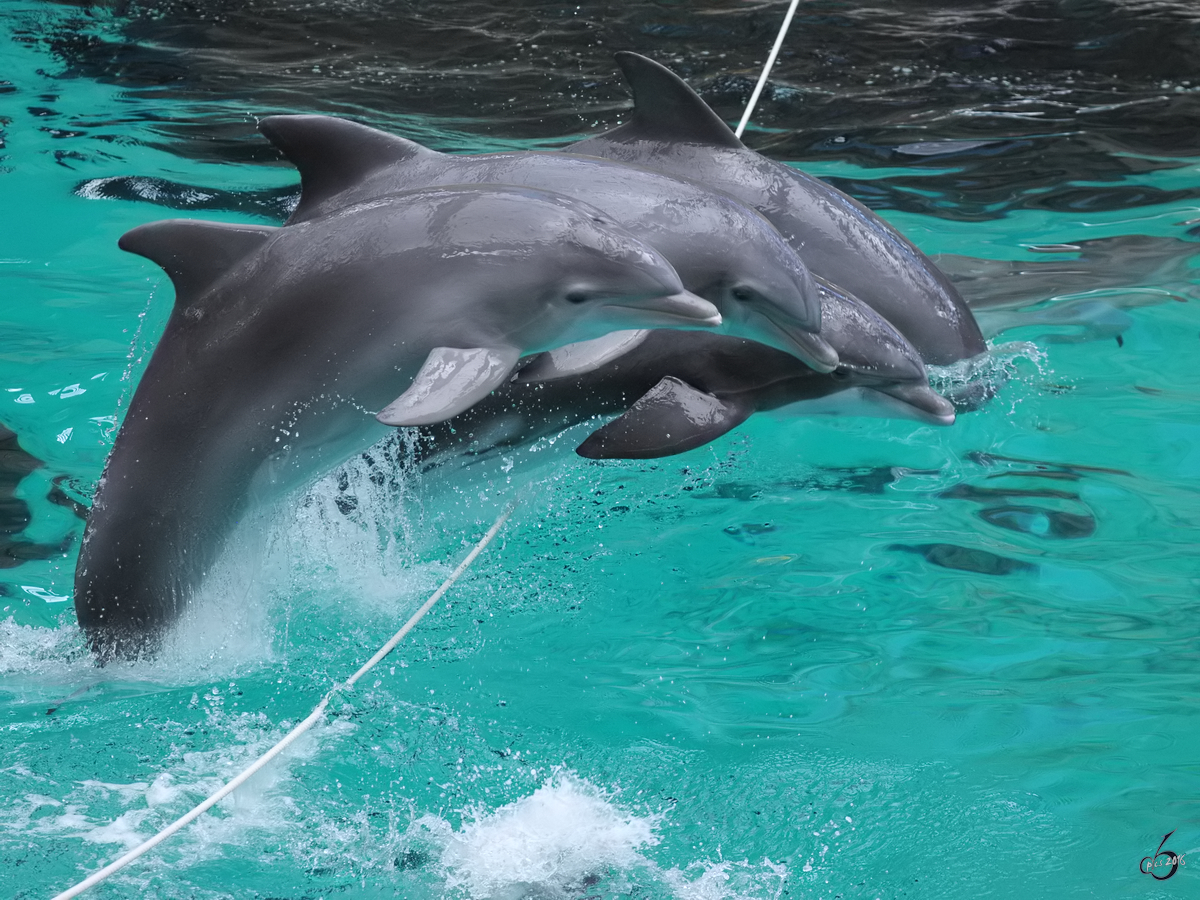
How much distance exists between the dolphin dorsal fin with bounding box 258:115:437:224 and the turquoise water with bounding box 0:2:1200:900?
4.21ft

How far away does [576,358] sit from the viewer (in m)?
5.17

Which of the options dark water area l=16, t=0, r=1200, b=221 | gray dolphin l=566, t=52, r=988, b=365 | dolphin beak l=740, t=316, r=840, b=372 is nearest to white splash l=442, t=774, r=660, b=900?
dolphin beak l=740, t=316, r=840, b=372

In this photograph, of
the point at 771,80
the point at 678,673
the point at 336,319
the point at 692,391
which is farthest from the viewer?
the point at 771,80

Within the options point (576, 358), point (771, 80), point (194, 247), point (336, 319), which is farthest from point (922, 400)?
point (771, 80)

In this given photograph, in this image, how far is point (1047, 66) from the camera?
11.6 m

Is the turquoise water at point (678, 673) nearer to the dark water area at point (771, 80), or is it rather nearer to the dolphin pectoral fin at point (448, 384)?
the dolphin pectoral fin at point (448, 384)

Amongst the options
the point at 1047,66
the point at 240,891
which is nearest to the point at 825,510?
the point at 240,891

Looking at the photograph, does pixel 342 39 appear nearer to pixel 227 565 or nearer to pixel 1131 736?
pixel 227 565

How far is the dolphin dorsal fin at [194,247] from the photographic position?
4.12 m

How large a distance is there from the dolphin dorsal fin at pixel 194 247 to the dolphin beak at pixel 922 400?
292 cm

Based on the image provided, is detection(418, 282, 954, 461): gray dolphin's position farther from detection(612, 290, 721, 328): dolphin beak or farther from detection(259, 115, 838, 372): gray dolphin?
detection(612, 290, 721, 328): dolphin beak

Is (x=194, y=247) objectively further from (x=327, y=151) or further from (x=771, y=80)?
(x=771, y=80)

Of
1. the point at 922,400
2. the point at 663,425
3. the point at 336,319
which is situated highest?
the point at 336,319
